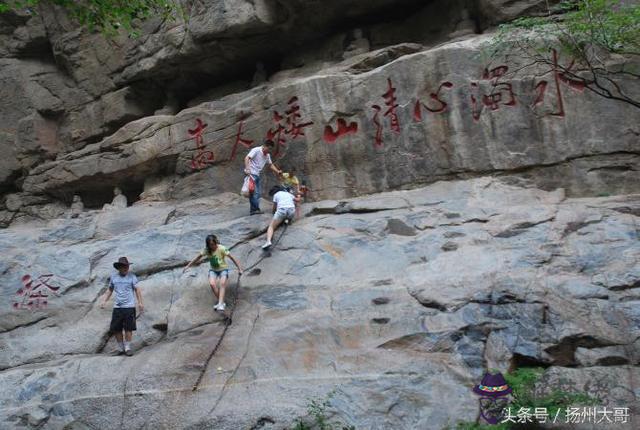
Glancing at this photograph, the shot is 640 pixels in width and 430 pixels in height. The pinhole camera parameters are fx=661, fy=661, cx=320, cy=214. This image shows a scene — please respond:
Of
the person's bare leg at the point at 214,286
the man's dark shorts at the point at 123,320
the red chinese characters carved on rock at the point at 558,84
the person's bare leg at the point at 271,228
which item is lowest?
the man's dark shorts at the point at 123,320

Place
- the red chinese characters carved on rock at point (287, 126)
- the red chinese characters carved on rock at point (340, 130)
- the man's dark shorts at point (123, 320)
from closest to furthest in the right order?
the man's dark shorts at point (123, 320) < the red chinese characters carved on rock at point (340, 130) < the red chinese characters carved on rock at point (287, 126)

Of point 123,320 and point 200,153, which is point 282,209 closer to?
point 123,320

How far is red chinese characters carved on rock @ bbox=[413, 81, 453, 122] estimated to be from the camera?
9.64 metres

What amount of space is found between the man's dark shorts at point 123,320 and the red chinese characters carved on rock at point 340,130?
4.12 metres

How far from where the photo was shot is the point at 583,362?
6309mm

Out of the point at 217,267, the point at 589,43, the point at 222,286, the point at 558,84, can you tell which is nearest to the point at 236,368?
the point at 222,286

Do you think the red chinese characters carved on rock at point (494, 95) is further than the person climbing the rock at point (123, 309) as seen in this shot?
Yes

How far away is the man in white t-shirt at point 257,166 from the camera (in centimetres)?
979

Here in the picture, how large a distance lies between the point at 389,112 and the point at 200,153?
347cm

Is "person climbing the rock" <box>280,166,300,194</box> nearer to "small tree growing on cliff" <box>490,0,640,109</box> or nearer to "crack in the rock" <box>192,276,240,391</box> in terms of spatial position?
"crack in the rock" <box>192,276,240,391</box>

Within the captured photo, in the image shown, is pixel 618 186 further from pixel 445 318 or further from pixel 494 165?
pixel 445 318

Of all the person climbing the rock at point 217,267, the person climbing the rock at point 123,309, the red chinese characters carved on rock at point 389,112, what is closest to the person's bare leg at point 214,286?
the person climbing the rock at point 217,267

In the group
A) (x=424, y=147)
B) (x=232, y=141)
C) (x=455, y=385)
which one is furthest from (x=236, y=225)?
(x=455, y=385)

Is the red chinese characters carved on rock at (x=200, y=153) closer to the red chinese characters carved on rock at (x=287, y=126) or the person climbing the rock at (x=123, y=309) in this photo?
the red chinese characters carved on rock at (x=287, y=126)
